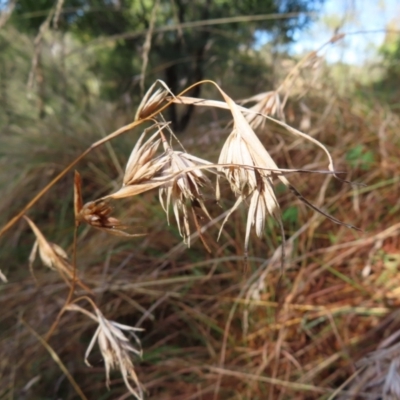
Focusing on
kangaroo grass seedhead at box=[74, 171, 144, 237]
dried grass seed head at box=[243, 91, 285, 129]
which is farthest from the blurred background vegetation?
kangaroo grass seedhead at box=[74, 171, 144, 237]

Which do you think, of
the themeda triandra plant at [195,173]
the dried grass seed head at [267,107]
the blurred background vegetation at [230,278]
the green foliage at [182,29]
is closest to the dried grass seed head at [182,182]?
the themeda triandra plant at [195,173]

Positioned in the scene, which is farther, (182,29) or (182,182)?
(182,29)

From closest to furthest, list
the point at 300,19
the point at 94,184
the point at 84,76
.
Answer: the point at 94,184 → the point at 300,19 → the point at 84,76

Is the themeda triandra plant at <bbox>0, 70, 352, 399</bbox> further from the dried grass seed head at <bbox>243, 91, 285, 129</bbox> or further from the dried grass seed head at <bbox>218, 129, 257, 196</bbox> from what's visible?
the dried grass seed head at <bbox>243, 91, 285, 129</bbox>

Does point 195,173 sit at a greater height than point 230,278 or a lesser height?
greater

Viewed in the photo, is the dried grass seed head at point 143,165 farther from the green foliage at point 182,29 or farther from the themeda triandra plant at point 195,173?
the green foliage at point 182,29

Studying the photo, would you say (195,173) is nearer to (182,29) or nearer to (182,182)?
(182,182)

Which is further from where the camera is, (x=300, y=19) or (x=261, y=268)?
(x=300, y=19)

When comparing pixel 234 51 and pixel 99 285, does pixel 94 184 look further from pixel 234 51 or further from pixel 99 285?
pixel 234 51

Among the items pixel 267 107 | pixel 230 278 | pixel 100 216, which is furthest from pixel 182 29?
pixel 100 216

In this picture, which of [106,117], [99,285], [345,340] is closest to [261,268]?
[345,340]

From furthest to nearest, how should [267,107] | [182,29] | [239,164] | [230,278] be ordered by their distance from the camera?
[182,29] < [230,278] < [267,107] < [239,164]
